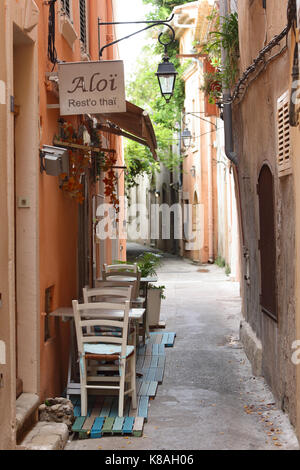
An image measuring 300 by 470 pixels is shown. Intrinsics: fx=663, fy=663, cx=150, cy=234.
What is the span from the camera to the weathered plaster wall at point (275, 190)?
19.8 feet

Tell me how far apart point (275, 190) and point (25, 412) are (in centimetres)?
325

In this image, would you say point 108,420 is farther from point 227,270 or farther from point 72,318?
point 227,270

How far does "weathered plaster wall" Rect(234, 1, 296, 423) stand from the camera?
604cm

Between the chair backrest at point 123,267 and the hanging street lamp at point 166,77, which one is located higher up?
the hanging street lamp at point 166,77

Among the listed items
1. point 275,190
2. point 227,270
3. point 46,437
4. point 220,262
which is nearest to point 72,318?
point 46,437

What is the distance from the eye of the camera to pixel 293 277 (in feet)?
18.9

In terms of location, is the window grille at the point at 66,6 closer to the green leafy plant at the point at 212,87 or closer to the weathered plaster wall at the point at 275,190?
the weathered plaster wall at the point at 275,190

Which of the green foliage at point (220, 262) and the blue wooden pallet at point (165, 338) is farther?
the green foliage at point (220, 262)

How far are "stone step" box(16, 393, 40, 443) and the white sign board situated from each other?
2803 mm

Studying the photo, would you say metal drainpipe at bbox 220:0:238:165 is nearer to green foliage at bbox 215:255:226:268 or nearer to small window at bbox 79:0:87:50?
small window at bbox 79:0:87:50

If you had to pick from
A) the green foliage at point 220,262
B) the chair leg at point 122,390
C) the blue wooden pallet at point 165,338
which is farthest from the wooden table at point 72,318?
the green foliage at point 220,262

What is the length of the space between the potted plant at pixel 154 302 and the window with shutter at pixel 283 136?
17.1 ft
